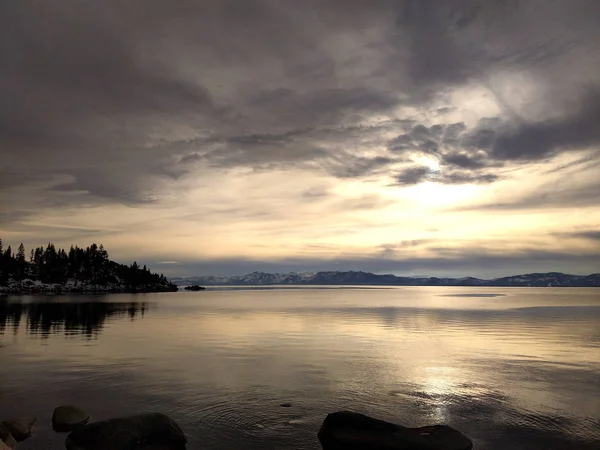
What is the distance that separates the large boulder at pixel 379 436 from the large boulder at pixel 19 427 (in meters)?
13.2

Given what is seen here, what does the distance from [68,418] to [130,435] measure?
571 centimetres

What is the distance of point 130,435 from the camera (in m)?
17.4

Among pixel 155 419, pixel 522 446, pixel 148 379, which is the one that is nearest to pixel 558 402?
pixel 522 446

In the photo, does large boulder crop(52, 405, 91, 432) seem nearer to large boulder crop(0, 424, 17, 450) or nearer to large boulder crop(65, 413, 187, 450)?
large boulder crop(0, 424, 17, 450)

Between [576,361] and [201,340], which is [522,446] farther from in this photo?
[201,340]

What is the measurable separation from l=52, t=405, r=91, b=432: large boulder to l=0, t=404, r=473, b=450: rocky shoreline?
1.52 meters

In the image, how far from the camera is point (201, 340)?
176 feet

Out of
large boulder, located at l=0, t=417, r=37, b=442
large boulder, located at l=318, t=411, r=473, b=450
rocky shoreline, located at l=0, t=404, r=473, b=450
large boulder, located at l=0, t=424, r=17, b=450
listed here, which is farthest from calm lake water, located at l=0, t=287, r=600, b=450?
large boulder, located at l=318, t=411, r=473, b=450

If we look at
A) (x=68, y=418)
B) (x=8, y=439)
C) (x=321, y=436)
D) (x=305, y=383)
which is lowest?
(x=305, y=383)

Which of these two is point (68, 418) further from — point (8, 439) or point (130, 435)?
point (130, 435)

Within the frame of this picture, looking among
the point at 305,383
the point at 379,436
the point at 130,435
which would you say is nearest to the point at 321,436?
the point at 379,436

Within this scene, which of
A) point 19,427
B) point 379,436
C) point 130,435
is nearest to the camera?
point 130,435

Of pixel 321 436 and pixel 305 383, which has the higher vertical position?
pixel 321 436

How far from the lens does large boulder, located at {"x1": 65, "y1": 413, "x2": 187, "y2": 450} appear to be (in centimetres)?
1711
